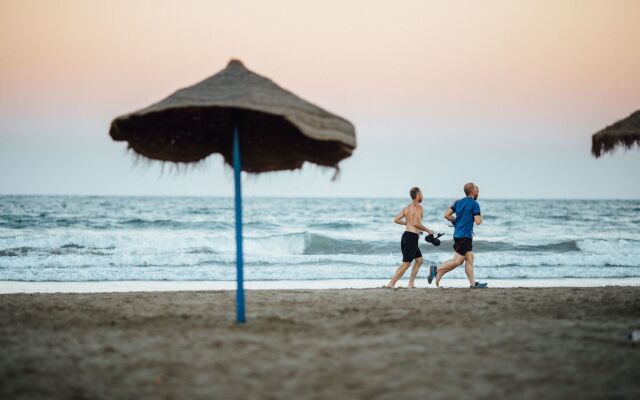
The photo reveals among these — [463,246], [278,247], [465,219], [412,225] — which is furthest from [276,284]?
[278,247]

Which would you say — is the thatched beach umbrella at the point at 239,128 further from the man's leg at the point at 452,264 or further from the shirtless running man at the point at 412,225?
the man's leg at the point at 452,264

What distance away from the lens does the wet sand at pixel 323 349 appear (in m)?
4.53

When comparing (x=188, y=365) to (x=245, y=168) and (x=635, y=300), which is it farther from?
(x=635, y=300)

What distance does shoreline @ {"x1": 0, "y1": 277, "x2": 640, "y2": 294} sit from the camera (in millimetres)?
12484

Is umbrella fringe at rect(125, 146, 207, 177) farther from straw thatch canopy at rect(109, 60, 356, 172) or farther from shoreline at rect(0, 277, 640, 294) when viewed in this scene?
shoreline at rect(0, 277, 640, 294)

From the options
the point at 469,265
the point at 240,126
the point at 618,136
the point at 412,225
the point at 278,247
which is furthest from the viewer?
the point at 278,247

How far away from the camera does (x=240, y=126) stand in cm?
729

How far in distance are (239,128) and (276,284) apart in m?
7.21

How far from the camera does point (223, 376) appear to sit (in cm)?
485

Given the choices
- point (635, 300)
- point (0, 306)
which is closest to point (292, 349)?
point (0, 306)

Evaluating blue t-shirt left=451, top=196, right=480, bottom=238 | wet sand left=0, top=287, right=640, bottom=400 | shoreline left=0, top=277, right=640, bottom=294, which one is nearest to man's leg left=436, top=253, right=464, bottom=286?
blue t-shirt left=451, top=196, right=480, bottom=238

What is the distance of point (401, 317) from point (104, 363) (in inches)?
139

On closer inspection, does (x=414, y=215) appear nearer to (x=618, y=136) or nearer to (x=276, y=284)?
(x=618, y=136)

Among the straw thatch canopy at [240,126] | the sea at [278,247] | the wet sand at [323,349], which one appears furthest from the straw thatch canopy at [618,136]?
the sea at [278,247]
